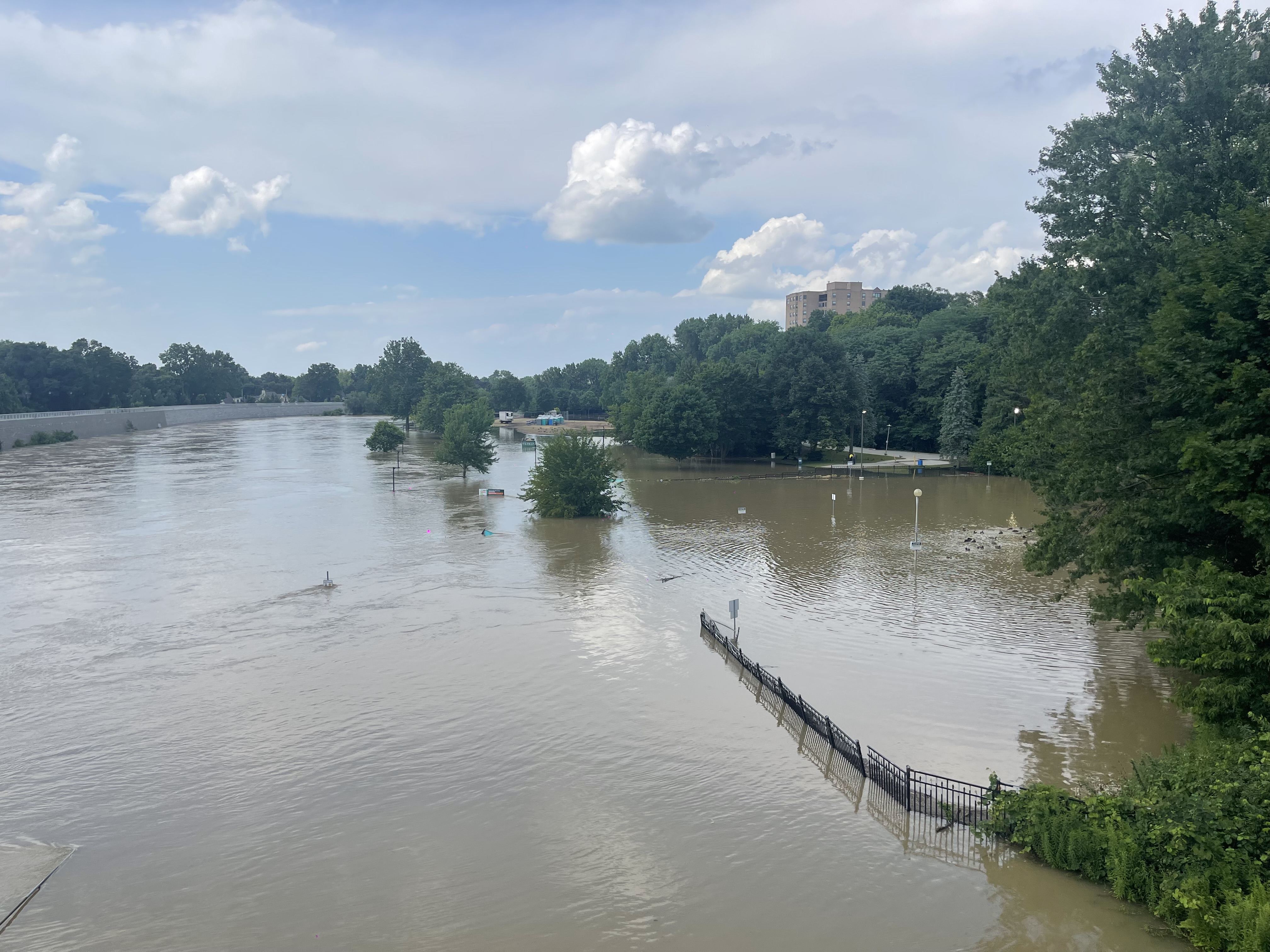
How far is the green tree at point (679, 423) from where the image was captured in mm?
84562

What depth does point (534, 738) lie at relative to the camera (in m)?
21.4

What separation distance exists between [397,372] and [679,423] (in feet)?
375

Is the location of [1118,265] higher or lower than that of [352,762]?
higher

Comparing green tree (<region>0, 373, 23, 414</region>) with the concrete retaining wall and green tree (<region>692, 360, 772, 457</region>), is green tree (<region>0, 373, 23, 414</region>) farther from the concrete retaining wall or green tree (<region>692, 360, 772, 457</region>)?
green tree (<region>692, 360, 772, 457</region>)

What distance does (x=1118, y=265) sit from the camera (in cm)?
2388

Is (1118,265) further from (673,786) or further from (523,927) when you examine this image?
(523,927)

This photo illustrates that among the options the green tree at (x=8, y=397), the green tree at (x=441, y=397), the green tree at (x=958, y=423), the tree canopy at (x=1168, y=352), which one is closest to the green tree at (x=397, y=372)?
the green tree at (x=441, y=397)

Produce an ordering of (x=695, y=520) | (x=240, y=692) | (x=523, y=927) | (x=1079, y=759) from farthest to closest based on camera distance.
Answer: (x=695, y=520), (x=240, y=692), (x=1079, y=759), (x=523, y=927)

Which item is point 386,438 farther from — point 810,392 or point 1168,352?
point 1168,352

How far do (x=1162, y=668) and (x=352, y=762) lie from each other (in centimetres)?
2349

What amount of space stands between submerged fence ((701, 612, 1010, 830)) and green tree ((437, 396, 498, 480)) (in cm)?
5983

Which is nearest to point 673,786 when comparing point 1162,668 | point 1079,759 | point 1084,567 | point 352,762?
point 352,762

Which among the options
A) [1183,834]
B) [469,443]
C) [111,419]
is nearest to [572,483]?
[469,443]

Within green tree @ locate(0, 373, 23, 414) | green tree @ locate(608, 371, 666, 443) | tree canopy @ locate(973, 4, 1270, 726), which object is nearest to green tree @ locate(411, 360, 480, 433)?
green tree @ locate(608, 371, 666, 443)
